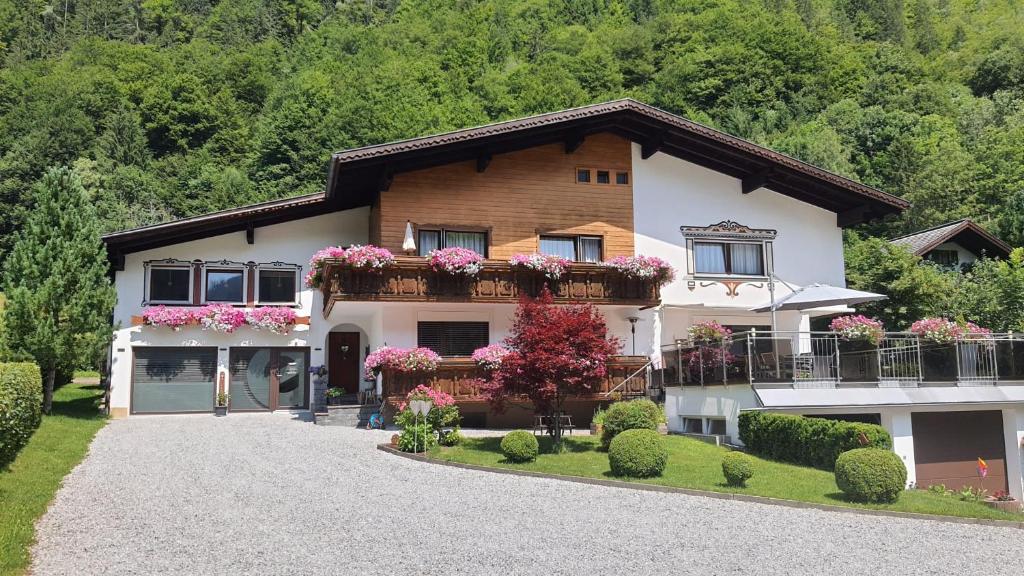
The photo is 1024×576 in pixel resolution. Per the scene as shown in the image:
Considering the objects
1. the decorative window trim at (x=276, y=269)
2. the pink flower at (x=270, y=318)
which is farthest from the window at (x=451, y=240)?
the pink flower at (x=270, y=318)

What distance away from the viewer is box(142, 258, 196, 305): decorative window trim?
24.3 metres

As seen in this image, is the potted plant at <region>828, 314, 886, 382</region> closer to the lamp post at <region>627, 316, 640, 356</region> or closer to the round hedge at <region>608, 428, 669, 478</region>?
the round hedge at <region>608, 428, 669, 478</region>

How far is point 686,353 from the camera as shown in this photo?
2048 centimetres

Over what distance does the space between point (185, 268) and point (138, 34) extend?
247ft

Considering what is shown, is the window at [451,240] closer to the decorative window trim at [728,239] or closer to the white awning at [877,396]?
the decorative window trim at [728,239]

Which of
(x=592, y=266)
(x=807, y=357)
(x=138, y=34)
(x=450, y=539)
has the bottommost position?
(x=450, y=539)

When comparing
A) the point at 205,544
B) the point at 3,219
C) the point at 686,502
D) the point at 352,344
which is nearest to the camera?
the point at 205,544

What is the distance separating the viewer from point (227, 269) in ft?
82.0

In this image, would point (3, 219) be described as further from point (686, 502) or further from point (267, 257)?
point (686, 502)

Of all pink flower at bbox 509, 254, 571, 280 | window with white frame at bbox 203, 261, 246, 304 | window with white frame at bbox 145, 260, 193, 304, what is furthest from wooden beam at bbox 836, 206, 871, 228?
window with white frame at bbox 145, 260, 193, 304

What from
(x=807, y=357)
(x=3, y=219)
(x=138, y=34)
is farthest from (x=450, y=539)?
(x=138, y=34)

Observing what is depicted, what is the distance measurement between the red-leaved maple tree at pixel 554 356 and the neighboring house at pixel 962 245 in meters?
20.5

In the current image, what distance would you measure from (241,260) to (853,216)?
1798 cm

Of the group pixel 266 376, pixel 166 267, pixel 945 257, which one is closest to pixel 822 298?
pixel 266 376
